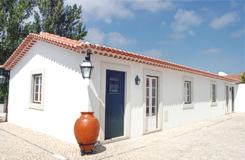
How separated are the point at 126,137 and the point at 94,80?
2422mm

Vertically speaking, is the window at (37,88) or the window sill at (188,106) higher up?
the window at (37,88)

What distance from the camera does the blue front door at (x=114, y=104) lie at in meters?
8.31

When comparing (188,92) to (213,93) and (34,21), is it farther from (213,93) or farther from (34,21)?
(34,21)

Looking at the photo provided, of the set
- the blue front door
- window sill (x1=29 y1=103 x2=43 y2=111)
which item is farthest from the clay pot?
window sill (x1=29 y1=103 x2=43 y2=111)

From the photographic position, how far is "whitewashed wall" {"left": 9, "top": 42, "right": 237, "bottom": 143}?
26.0ft

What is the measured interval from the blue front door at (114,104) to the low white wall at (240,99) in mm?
16410

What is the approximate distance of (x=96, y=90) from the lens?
785 cm

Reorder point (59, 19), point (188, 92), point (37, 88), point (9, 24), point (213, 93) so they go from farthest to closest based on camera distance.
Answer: point (59, 19), point (213, 93), point (9, 24), point (188, 92), point (37, 88)

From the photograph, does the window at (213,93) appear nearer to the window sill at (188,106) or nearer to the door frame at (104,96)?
the window sill at (188,106)

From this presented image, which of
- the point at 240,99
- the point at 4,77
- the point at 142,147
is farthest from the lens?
the point at 240,99

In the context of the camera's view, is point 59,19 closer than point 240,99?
Yes

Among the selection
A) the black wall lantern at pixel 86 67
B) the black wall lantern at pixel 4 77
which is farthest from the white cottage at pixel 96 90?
the black wall lantern at pixel 4 77

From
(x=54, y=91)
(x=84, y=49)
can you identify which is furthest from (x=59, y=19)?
(x=84, y=49)

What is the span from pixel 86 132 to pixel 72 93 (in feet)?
6.05
